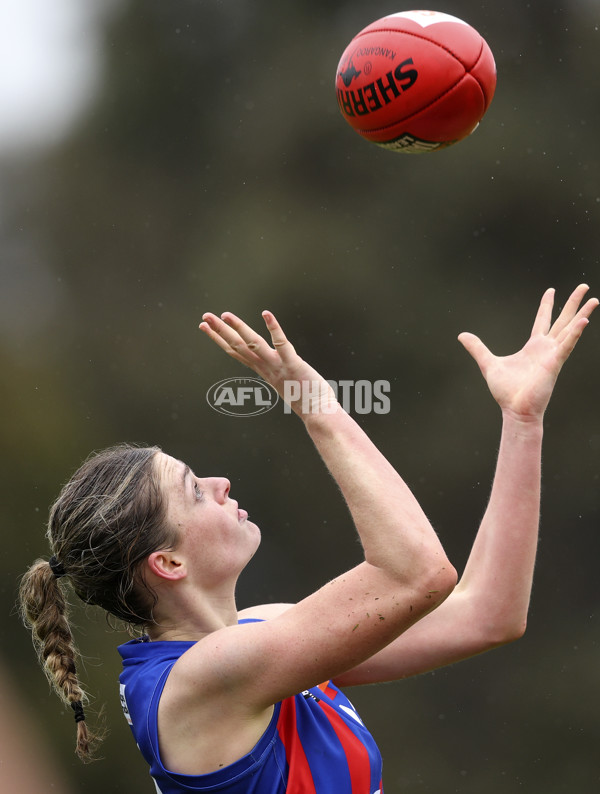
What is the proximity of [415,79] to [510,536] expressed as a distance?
1.28 m

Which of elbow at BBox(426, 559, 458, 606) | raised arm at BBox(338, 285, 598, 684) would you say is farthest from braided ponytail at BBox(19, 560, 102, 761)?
elbow at BBox(426, 559, 458, 606)

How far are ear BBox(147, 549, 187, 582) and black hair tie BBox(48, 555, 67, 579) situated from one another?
223 mm

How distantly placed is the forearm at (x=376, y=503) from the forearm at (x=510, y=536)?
0.47 meters

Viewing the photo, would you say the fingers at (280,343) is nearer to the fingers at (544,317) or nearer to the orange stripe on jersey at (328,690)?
the fingers at (544,317)

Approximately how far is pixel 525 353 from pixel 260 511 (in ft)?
17.0

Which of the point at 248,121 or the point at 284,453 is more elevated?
the point at 248,121

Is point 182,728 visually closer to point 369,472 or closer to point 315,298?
point 369,472

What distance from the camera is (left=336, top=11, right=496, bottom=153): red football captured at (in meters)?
2.59

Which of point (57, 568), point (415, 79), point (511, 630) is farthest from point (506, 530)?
point (415, 79)

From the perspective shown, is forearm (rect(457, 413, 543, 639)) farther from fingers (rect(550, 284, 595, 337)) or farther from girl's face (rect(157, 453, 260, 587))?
girl's face (rect(157, 453, 260, 587))

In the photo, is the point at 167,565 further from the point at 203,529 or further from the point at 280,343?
the point at 280,343

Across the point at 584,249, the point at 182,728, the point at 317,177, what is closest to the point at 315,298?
the point at 317,177

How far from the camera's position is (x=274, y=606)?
228cm

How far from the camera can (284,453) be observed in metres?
7.39
